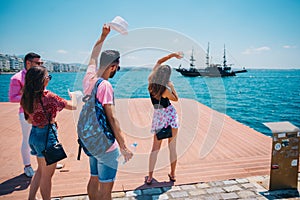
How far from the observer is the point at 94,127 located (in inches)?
60.4

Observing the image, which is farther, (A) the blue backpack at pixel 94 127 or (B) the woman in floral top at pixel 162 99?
(B) the woman in floral top at pixel 162 99

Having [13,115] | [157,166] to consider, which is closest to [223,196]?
[157,166]

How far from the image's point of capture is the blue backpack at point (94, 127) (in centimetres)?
153

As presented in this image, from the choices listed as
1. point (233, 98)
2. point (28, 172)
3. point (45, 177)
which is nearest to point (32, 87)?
point (45, 177)

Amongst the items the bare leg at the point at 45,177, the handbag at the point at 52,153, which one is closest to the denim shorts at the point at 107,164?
the handbag at the point at 52,153

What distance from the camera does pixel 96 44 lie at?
195 cm

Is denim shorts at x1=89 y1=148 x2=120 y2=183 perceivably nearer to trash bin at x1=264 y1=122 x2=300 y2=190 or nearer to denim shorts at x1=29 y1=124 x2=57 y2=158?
denim shorts at x1=29 y1=124 x2=57 y2=158

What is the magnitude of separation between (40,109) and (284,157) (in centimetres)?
254

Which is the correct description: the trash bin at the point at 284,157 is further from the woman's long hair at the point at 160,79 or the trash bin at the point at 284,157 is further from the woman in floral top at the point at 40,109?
the woman in floral top at the point at 40,109

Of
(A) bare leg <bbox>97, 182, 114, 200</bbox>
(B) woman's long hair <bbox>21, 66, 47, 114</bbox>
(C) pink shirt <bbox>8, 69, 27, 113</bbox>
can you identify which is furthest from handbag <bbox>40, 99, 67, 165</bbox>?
(C) pink shirt <bbox>8, 69, 27, 113</bbox>

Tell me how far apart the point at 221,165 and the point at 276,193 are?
0.83m

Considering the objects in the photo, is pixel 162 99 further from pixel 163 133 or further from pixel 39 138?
pixel 39 138

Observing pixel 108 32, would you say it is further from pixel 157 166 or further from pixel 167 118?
pixel 157 166

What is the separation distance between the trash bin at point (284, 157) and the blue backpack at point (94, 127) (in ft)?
6.06
